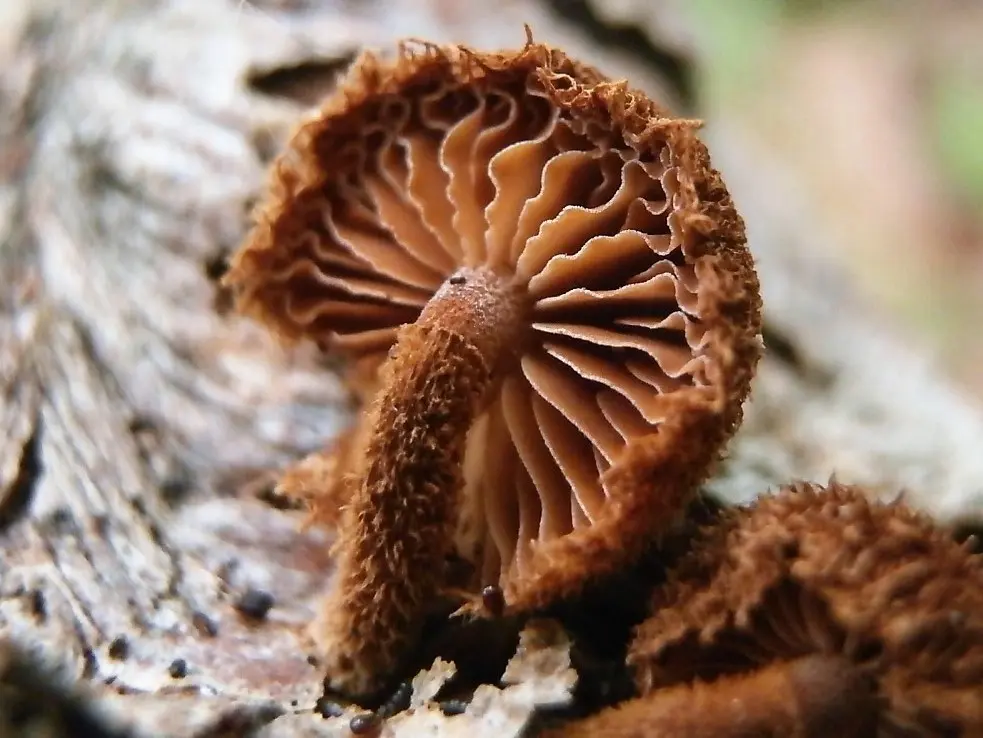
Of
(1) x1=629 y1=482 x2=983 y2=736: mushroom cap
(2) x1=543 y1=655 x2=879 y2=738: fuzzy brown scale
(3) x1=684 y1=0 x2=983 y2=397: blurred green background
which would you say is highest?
(3) x1=684 y1=0 x2=983 y2=397: blurred green background

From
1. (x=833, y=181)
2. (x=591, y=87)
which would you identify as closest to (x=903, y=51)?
(x=833, y=181)

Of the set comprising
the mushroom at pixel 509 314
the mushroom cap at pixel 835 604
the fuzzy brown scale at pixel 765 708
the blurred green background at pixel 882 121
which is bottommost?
the fuzzy brown scale at pixel 765 708

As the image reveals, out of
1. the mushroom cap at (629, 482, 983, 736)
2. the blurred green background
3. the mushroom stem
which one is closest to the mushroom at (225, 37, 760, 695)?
the mushroom stem

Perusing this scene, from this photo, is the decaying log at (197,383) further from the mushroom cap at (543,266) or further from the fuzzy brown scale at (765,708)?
the mushroom cap at (543,266)

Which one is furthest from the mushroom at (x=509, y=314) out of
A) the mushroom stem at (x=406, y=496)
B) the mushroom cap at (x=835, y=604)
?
the mushroom cap at (x=835, y=604)

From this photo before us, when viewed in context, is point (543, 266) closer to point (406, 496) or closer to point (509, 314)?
point (509, 314)

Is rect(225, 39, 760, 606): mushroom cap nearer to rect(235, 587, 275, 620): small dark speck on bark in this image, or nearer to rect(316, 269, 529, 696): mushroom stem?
rect(316, 269, 529, 696): mushroom stem

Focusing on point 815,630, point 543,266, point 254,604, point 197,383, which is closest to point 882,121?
point 543,266
